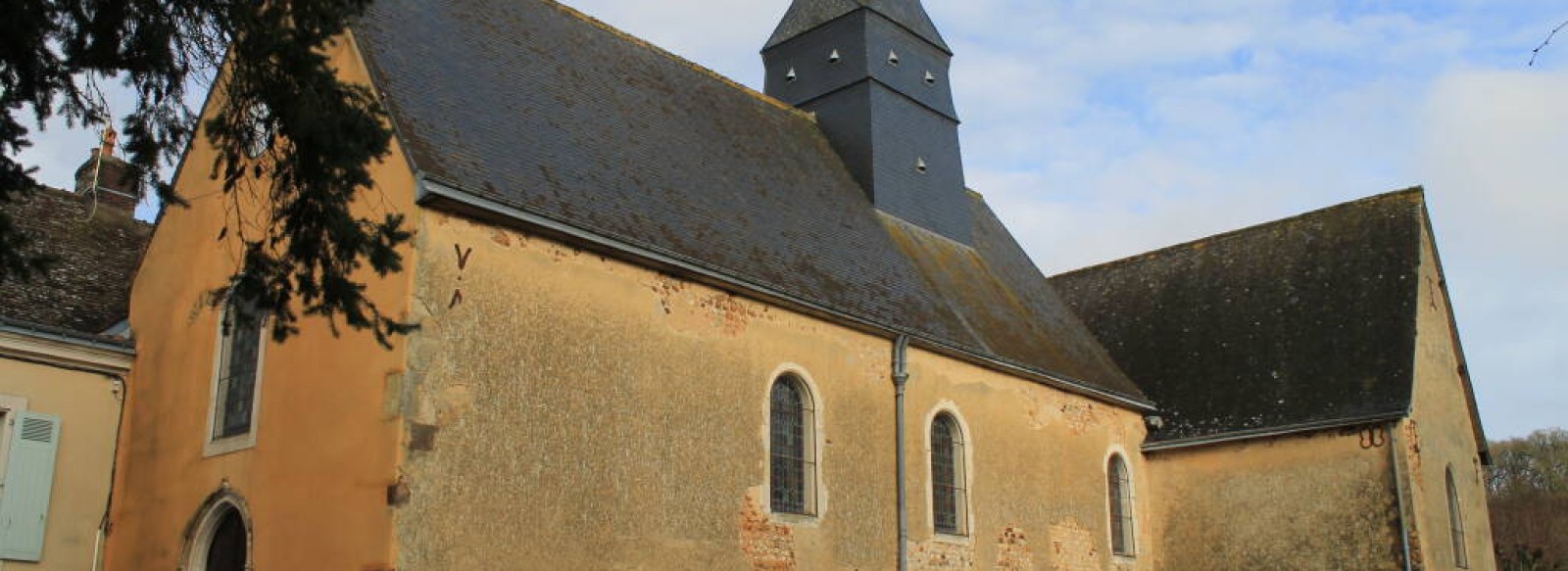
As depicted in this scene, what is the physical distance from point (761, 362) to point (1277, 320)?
30.2 ft

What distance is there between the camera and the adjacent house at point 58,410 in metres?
12.7

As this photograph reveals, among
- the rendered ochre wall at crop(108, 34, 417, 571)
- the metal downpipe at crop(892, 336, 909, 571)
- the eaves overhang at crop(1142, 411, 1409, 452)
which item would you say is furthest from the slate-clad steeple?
the rendered ochre wall at crop(108, 34, 417, 571)

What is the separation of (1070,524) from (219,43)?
12480 mm

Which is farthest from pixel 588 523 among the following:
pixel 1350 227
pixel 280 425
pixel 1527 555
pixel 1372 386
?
pixel 1527 555

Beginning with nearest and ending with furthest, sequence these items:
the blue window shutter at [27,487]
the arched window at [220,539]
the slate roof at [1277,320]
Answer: the arched window at [220,539] → the blue window shutter at [27,487] → the slate roof at [1277,320]

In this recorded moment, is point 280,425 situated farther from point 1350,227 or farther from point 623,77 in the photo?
point 1350,227

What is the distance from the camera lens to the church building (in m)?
11.3

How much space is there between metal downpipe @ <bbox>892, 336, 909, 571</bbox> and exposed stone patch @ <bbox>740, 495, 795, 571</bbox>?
5.67 ft

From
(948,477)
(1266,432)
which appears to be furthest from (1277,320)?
(948,477)

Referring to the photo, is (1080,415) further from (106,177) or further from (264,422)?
(106,177)

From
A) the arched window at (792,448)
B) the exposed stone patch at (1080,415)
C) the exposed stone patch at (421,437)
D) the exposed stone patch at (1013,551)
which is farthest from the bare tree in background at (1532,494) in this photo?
the exposed stone patch at (421,437)

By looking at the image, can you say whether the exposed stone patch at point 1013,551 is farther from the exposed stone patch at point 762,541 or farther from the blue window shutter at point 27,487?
the blue window shutter at point 27,487

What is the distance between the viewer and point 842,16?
20.1m

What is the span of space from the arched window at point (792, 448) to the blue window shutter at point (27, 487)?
6.85 m
